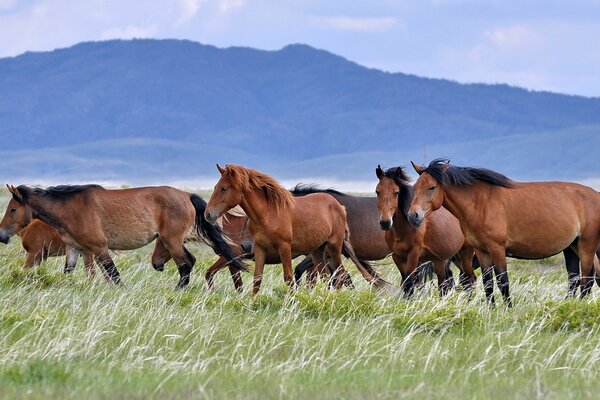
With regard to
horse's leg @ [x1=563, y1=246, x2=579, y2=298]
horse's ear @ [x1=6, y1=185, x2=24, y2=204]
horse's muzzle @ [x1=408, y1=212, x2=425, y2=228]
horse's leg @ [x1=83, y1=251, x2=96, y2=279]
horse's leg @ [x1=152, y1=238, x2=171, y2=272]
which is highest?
horse's ear @ [x1=6, y1=185, x2=24, y2=204]

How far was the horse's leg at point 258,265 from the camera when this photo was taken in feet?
45.7

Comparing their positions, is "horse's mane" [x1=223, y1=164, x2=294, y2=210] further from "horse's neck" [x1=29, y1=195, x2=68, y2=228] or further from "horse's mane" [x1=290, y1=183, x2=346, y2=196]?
"horse's neck" [x1=29, y1=195, x2=68, y2=228]

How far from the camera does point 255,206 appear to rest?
14203 millimetres

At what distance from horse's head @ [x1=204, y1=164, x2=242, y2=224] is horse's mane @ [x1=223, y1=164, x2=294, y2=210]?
0.03 m

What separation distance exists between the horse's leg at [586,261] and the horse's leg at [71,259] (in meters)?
6.34

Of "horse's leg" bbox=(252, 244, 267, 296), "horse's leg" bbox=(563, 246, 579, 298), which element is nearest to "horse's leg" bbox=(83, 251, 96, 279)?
"horse's leg" bbox=(252, 244, 267, 296)

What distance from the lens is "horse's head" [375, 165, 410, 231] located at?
45.0 feet

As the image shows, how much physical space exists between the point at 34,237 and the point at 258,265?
15.0 ft

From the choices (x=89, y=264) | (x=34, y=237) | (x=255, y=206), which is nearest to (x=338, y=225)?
(x=255, y=206)

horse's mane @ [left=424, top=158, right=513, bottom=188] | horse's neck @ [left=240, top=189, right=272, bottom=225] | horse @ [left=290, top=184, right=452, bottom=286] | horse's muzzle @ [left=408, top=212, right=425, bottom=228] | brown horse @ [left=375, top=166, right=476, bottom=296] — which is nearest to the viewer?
horse's muzzle @ [left=408, top=212, right=425, bottom=228]

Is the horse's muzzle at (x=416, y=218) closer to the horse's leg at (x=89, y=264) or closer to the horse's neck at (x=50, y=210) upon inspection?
the horse's leg at (x=89, y=264)

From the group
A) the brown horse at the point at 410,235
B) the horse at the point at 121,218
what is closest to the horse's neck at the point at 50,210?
the horse at the point at 121,218

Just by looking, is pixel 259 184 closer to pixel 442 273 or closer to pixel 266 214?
pixel 266 214

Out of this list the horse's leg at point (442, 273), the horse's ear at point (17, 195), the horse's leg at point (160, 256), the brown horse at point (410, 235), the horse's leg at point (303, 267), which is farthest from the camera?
the horse's leg at point (160, 256)
